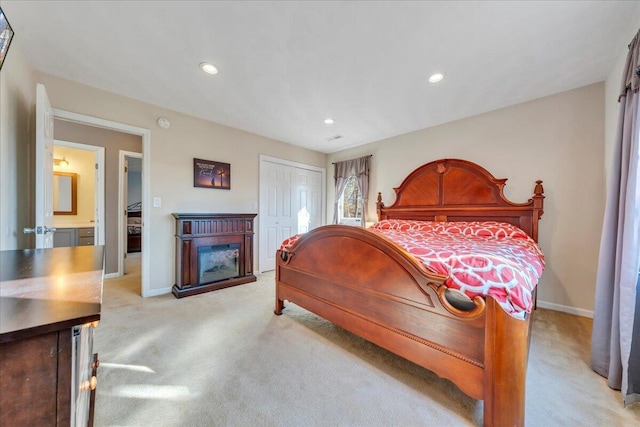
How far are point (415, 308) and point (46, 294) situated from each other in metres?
1.59

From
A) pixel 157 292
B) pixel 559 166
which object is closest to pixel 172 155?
pixel 157 292

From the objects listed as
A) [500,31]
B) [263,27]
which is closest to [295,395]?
[263,27]

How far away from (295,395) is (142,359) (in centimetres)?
116

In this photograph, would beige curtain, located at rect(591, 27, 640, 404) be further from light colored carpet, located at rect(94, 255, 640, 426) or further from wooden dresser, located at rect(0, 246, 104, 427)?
wooden dresser, located at rect(0, 246, 104, 427)

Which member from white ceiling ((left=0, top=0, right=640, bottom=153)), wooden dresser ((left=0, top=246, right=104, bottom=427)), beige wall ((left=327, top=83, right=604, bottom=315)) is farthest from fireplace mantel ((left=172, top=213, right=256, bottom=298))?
beige wall ((left=327, top=83, right=604, bottom=315))

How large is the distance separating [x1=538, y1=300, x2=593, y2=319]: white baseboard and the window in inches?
108

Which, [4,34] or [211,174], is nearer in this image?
[4,34]

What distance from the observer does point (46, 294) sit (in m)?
0.67

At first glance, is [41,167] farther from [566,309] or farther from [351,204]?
[566,309]

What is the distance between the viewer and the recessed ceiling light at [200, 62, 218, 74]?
86.5 inches

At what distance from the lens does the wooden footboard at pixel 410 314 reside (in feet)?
3.76

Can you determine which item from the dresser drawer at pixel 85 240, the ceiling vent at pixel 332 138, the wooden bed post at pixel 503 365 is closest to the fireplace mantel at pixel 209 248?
the ceiling vent at pixel 332 138

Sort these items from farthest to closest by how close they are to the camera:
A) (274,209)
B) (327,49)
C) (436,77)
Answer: (274,209) → (436,77) → (327,49)

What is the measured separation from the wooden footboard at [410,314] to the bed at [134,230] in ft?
20.0
